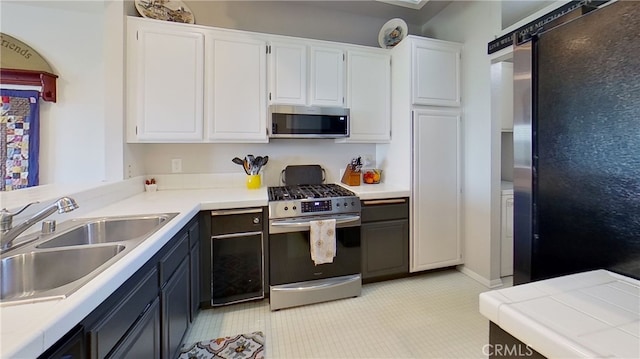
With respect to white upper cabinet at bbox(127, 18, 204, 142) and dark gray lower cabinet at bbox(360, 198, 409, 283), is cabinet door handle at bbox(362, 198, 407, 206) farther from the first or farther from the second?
white upper cabinet at bbox(127, 18, 204, 142)

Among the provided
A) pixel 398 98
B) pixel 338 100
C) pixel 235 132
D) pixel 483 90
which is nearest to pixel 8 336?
pixel 235 132

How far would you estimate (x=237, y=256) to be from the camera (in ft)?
7.04

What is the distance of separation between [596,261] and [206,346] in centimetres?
202

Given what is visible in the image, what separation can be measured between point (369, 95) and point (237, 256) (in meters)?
1.98

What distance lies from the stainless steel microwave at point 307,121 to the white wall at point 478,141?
1.23 meters

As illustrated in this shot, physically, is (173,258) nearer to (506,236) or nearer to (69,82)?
(69,82)

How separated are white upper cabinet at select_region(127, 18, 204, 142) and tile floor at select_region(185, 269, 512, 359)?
1.54 meters

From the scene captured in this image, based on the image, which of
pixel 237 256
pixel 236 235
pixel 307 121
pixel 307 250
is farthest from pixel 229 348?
pixel 307 121

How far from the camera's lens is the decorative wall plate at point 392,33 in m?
3.04

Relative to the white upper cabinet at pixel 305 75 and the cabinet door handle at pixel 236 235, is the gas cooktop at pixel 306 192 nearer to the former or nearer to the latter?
the cabinet door handle at pixel 236 235

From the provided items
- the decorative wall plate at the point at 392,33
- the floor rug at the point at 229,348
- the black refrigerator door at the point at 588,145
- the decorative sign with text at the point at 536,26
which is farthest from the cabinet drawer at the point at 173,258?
the decorative wall plate at the point at 392,33

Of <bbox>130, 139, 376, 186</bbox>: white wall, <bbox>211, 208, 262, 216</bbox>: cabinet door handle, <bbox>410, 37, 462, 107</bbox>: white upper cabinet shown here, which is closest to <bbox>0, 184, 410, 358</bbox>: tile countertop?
<bbox>211, 208, 262, 216</bbox>: cabinet door handle

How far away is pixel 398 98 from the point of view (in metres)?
2.80

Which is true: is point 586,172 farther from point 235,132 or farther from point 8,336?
point 235,132
